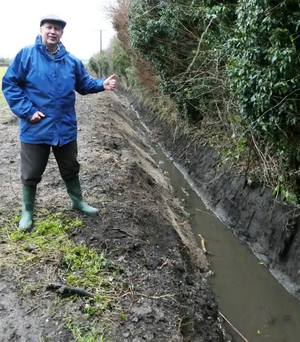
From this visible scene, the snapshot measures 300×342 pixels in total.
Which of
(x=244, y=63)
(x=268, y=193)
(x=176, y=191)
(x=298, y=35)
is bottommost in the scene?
(x=176, y=191)

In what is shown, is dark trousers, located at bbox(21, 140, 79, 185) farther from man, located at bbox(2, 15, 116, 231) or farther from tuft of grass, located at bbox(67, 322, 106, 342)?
tuft of grass, located at bbox(67, 322, 106, 342)

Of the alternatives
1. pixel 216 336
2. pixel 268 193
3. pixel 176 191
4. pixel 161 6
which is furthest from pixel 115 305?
pixel 161 6

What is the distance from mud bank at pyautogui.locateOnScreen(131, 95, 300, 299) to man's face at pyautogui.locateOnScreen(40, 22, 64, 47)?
4602mm

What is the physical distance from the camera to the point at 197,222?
874 cm

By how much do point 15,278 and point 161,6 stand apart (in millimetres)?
9199

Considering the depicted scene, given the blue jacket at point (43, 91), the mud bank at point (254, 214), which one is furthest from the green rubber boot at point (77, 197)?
the mud bank at point (254, 214)

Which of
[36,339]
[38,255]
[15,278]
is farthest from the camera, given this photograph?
[38,255]

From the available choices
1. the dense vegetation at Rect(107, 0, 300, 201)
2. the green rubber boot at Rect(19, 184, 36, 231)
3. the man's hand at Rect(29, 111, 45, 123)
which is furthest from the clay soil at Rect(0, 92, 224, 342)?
the dense vegetation at Rect(107, 0, 300, 201)

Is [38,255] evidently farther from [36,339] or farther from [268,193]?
[268,193]

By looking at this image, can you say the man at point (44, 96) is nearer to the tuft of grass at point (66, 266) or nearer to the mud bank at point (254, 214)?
the tuft of grass at point (66, 266)

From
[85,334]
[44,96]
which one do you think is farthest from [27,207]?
[85,334]

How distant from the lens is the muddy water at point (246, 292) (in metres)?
5.31

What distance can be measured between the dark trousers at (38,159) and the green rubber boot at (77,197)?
0.23 metres

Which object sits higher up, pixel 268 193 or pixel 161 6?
pixel 161 6
